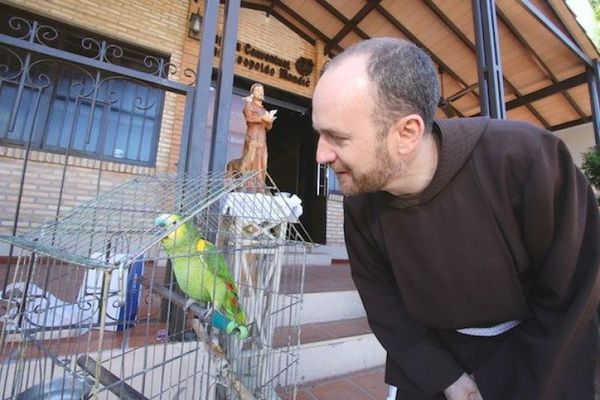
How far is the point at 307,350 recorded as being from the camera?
2.00 metres

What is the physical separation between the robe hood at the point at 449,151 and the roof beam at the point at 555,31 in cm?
407

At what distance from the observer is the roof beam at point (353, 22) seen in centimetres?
523

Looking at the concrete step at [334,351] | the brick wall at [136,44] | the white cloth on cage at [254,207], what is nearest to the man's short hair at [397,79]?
the white cloth on cage at [254,207]

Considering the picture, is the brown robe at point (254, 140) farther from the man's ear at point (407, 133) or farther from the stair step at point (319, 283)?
the man's ear at point (407, 133)

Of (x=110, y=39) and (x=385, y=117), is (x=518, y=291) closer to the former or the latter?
(x=385, y=117)

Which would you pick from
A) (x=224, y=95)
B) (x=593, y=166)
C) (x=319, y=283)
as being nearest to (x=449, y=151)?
(x=224, y=95)

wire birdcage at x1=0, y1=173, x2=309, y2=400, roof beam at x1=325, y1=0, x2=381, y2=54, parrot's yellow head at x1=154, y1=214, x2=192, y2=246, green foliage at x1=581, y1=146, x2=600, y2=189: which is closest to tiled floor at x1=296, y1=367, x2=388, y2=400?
wire birdcage at x1=0, y1=173, x2=309, y2=400

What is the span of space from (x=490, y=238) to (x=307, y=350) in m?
1.49

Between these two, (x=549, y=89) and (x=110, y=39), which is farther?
(x=549, y=89)

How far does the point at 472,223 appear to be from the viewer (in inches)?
34.4

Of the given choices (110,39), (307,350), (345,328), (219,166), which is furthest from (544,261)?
(110,39)

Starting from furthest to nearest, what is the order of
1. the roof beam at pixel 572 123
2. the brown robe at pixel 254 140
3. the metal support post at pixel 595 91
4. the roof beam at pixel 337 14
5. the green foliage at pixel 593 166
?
the roof beam at pixel 572 123
the roof beam at pixel 337 14
the metal support post at pixel 595 91
the green foliage at pixel 593 166
the brown robe at pixel 254 140

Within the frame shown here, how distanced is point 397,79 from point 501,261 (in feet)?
1.87

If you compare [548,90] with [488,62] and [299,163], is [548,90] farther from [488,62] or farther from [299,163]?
[299,163]
